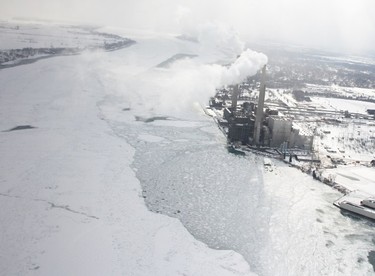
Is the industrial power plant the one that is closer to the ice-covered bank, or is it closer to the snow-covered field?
the snow-covered field

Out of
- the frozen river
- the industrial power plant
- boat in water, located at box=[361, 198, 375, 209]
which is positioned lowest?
the frozen river

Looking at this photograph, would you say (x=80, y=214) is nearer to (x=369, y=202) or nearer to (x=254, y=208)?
(x=254, y=208)

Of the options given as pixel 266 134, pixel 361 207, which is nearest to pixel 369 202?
pixel 361 207

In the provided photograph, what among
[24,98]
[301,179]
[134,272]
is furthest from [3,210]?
[24,98]

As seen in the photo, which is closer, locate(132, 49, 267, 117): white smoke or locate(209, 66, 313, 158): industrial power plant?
locate(209, 66, 313, 158): industrial power plant

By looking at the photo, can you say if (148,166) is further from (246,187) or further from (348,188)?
(348,188)

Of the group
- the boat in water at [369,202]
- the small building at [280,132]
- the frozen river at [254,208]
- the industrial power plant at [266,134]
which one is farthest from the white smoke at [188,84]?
the boat in water at [369,202]

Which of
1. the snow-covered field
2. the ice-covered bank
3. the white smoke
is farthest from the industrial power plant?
the ice-covered bank
